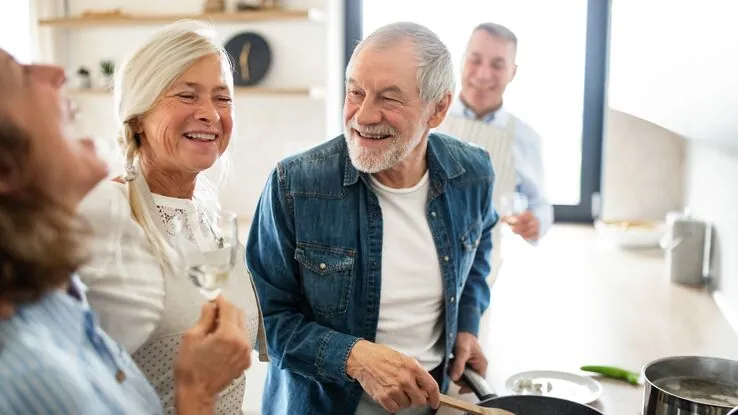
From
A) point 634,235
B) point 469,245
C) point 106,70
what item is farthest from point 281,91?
point 469,245

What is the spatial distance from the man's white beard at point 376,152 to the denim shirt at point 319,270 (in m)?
0.03

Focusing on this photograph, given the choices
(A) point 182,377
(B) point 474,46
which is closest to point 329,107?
(B) point 474,46

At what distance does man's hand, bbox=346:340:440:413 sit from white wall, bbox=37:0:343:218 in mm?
2445

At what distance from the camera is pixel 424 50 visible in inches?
50.9

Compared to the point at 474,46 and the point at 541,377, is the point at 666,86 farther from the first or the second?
the point at 541,377

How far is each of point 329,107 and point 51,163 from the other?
296cm

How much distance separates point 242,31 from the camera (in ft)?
11.5

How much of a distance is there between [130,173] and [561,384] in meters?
0.94

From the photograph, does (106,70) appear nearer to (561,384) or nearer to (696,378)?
(561,384)

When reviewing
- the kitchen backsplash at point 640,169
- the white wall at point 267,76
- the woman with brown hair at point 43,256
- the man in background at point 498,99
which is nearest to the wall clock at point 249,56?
the white wall at point 267,76

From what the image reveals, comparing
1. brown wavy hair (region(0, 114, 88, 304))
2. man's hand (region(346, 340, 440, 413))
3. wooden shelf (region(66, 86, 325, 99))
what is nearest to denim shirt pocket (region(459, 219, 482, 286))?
man's hand (region(346, 340, 440, 413))

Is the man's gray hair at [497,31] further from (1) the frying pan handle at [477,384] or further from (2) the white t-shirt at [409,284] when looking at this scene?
(1) the frying pan handle at [477,384]

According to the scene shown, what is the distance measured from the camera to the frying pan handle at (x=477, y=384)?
1.28 m

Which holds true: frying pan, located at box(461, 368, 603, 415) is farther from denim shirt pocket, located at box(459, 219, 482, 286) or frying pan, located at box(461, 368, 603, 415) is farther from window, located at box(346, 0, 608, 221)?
window, located at box(346, 0, 608, 221)
